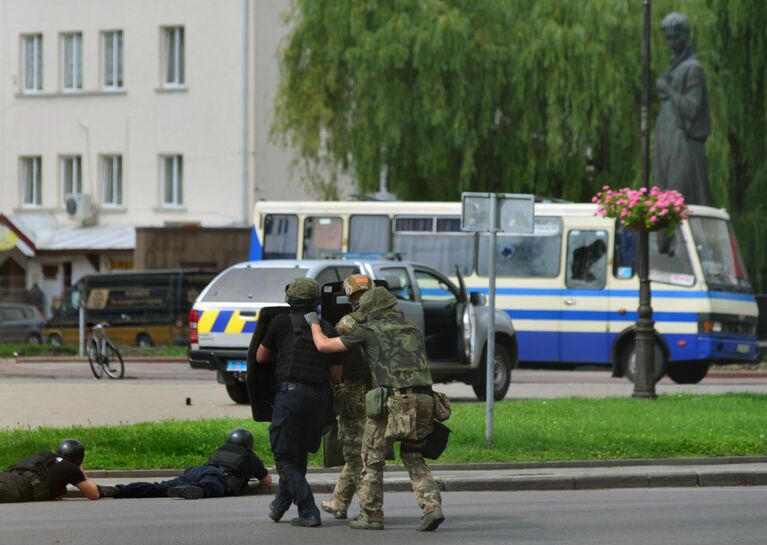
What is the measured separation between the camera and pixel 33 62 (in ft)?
185

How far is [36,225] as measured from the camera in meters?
55.6

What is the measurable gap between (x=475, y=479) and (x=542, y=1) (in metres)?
26.2

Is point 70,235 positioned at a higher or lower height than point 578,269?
higher

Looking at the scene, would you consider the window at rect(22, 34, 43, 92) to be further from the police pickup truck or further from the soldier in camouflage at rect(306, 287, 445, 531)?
the soldier in camouflage at rect(306, 287, 445, 531)

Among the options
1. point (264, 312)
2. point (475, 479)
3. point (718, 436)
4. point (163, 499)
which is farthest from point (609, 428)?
point (264, 312)

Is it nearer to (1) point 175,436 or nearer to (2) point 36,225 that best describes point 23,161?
(2) point 36,225

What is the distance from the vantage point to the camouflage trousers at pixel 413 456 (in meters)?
12.0

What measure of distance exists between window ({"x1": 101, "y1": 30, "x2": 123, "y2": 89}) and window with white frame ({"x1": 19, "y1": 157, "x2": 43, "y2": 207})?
139 inches

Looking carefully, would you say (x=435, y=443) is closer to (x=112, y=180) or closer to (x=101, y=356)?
(x=101, y=356)

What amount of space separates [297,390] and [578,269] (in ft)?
66.9

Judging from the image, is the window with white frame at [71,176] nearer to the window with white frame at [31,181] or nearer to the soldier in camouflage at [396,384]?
the window with white frame at [31,181]

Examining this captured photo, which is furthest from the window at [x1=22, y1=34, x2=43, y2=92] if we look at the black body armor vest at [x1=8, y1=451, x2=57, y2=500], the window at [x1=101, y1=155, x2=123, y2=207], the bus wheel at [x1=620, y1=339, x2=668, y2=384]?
the black body armor vest at [x1=8, y1=451, x2=57, y2=500]

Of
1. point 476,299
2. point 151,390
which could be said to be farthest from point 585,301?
point 151,390

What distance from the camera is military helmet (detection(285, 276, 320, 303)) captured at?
485 inches
